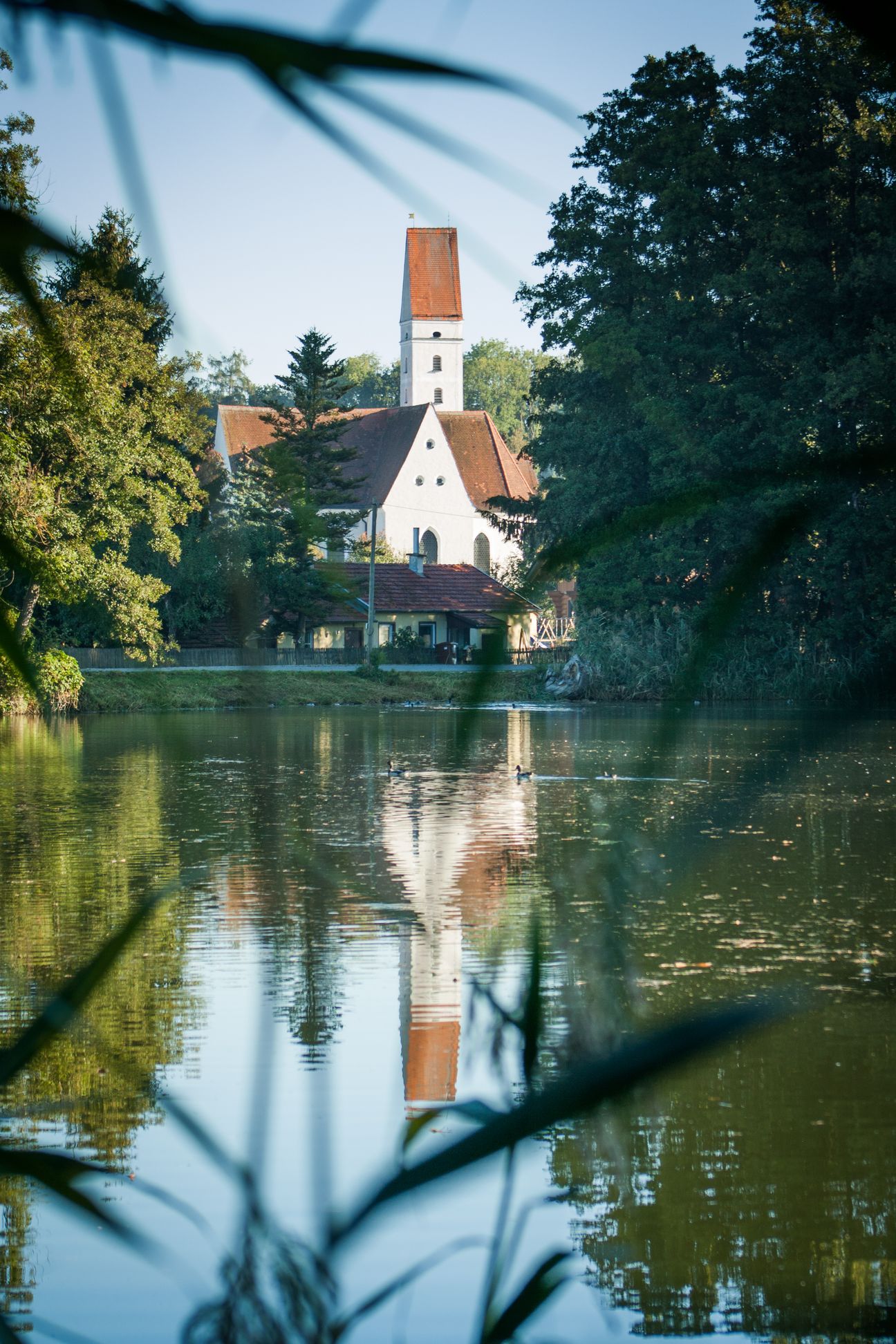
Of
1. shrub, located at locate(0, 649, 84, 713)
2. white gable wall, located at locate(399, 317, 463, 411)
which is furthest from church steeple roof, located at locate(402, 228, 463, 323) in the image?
white gable wall, located at locate(399, 317, 463, 411)

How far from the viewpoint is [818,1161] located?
5.51 meters

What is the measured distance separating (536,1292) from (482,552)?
84.7m

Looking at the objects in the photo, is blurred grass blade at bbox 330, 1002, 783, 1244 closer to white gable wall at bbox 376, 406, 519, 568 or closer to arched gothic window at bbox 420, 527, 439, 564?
white gable wall at bbox 376, 406, 519, 568

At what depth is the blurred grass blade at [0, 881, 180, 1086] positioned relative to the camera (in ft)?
2.07

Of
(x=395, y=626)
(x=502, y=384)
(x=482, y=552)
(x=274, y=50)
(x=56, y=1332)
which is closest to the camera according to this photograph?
(x=274, y=50)

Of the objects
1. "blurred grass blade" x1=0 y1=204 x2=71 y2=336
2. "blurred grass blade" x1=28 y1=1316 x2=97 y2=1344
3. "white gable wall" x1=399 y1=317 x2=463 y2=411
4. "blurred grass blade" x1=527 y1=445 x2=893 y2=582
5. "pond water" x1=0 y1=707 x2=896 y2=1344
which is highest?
"white gable wall" x1=399 y1=317 x2=463 y2=411

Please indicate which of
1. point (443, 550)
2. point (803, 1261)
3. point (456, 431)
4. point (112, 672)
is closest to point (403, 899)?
point (803, 1261)

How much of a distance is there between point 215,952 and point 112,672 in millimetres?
36802

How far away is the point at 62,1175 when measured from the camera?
Result: 64 centimetres

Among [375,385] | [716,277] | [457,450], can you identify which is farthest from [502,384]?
[716,277]

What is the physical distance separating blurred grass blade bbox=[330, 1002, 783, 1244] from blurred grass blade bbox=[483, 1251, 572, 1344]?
68 millimetres

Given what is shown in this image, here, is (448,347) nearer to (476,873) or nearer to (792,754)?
(476,873)

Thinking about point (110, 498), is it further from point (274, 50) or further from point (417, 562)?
point (274, 50)

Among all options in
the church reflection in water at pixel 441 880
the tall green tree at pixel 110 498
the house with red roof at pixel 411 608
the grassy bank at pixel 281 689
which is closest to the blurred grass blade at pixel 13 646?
the church reflection in water at pixel 441 880
